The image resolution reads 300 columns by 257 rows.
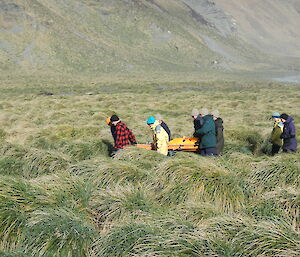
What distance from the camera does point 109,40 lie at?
122m

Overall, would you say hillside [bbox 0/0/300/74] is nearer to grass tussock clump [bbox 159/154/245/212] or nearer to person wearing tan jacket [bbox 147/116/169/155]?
person wearing tan jacket [bbox 147/116/169/155]

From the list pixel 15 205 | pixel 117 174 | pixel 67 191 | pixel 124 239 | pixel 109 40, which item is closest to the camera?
pixel 124 239

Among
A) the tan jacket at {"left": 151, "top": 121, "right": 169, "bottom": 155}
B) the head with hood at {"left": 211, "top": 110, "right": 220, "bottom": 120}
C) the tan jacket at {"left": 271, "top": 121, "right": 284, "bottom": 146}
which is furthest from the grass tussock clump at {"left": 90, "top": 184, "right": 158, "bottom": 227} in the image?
the tan jacket at {"left": 271, "top": 121, "right": 284, "bottom": 146}

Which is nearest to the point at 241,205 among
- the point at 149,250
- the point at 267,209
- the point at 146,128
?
the point at 267,209

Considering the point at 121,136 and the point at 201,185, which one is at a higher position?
the point at 121,136

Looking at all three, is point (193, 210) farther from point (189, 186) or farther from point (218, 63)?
point (218, 63)

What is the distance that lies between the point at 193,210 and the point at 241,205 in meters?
0.87

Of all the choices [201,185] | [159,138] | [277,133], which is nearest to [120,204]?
[201,185]

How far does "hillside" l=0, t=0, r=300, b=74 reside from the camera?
319 ft

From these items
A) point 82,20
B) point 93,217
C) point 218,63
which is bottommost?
point 93,217

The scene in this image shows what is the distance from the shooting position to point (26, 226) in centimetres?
395

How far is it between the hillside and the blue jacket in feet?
291

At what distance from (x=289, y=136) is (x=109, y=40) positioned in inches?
4760

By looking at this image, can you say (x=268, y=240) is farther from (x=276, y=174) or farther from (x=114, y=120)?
(x=114, y=120)
